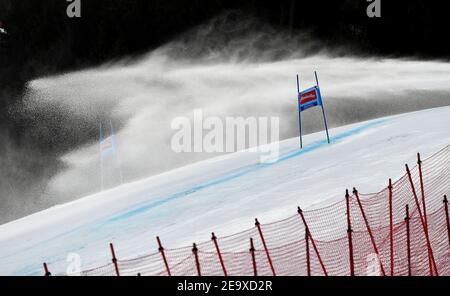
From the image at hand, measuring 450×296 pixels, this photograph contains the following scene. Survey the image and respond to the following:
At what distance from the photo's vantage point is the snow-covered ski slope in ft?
39.5

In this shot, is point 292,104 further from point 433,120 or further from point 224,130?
point 433,120

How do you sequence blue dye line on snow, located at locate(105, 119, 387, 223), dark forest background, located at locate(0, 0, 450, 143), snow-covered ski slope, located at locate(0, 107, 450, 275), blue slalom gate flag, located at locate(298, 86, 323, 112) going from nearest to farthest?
snow-covered ski slope, located at locate(0, 107, 450, 275) < blue dye line on snow, located at locate(105, 119, 387, 223) < blue slalom gate flag, located at locate(298, 86, 323, 112) < dark forest background, located at locate(0, 0, 450, 143)

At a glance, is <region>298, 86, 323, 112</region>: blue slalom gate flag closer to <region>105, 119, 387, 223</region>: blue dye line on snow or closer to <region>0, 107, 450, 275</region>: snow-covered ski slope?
<region>0, 107, 450, 275</region>: snow-covered ski slope

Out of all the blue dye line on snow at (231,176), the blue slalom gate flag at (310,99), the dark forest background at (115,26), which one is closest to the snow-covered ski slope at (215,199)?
the blue dye line on snow at (231,176)

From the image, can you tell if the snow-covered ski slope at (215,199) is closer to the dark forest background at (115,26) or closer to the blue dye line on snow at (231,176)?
the blue dye line on snow at (231,176)

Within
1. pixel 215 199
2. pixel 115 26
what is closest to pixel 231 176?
pixel 215 199

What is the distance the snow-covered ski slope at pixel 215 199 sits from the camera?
1205 centimetres

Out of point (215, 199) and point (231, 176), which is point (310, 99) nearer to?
point (231, 176)

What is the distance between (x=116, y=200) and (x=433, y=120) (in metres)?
8.92

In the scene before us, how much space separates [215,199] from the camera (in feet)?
46.9

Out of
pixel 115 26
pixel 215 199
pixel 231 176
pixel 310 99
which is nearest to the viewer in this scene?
pixel 215 199

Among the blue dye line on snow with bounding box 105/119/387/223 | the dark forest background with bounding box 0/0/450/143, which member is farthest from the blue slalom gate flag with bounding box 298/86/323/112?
the dark forest background with bounding box 0/0/450/143

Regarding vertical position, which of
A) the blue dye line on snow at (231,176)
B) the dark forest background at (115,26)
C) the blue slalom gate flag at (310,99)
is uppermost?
the dark forest background at (115,26)

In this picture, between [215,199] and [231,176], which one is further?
[231,176]
